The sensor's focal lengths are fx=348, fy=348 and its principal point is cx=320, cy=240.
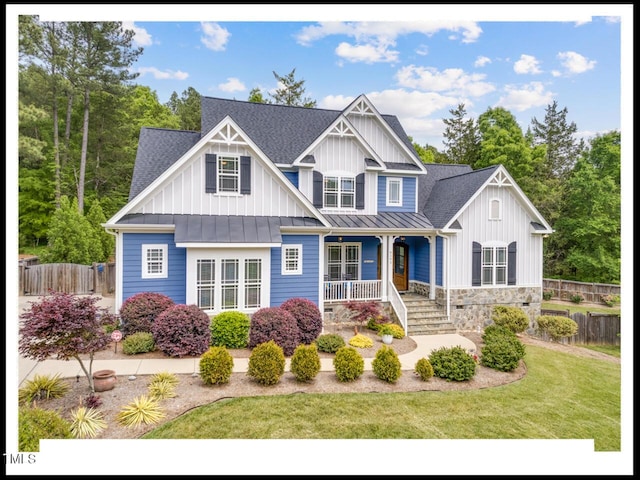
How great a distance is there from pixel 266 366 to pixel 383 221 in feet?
27.1

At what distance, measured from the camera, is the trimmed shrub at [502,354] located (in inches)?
340

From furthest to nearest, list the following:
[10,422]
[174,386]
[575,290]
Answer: [575,290], [174,386], [10,422]

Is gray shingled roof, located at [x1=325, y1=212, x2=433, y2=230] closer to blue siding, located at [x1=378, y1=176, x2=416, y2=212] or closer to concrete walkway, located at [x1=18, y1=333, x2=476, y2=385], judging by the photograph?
blue siding, located at [x1=378, y1=176, x2=416, y2=212]

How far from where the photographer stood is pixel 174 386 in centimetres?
691

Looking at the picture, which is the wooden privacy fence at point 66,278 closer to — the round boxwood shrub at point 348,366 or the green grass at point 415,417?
the green grass at point 415,417

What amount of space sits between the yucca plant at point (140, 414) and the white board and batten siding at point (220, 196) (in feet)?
20.7

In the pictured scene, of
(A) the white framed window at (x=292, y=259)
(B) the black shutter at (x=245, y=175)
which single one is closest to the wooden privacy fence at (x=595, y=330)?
(A) the white framed window at (x=292, y=259)

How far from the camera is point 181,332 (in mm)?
8812

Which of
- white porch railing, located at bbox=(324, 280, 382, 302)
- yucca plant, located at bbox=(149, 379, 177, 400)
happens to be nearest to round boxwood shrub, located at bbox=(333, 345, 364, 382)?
yucca plant, located at bbox=(149, 379, 177, 400)

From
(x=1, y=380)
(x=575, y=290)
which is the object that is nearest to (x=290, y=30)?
(x=1, y=380)

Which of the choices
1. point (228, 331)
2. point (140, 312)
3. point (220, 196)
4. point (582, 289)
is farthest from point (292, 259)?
point (582, 289)

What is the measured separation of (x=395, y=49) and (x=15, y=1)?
369 inches

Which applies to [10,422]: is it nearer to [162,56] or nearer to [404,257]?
[162,56]

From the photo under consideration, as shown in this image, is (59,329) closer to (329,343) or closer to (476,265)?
(329,343)
